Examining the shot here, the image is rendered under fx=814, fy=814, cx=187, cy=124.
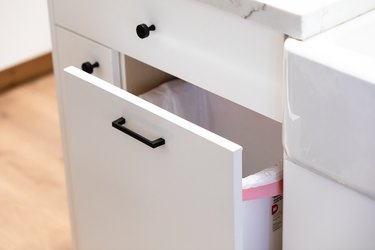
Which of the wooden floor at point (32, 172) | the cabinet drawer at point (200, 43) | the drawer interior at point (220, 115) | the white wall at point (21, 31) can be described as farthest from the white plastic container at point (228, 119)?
the white wall at point (21, 31)

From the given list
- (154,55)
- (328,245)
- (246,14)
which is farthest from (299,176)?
(154,55)

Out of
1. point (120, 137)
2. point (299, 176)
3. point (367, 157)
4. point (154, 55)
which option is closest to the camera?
point (367, 157)

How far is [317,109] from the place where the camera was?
99 cm

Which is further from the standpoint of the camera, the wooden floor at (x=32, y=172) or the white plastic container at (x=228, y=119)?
the wooden floor at (x=32, y=172)

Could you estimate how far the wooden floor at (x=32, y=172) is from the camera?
1.81 metres

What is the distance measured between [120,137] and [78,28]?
1.02 ft

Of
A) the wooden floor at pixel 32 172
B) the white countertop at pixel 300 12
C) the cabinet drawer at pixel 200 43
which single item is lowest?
the wooden floor at pixel 32 172

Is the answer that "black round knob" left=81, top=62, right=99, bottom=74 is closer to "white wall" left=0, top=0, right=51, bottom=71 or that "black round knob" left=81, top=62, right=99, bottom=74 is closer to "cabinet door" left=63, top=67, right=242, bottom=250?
"cabinet door" left=63, top=67, right=242, bottom=250

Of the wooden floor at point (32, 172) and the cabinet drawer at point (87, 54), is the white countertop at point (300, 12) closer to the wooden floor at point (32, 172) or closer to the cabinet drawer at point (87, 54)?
the cabinet drawer at point (87, 54)

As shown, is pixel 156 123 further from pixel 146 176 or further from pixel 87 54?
pixel 87 54

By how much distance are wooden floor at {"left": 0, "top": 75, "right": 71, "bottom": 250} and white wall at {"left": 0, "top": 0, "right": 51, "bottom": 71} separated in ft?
0.37

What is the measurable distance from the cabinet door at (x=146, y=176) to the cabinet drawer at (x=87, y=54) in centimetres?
Answer: 15

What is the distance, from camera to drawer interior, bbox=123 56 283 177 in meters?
1.44

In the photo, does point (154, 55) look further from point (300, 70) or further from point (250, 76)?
point (300, 70)
